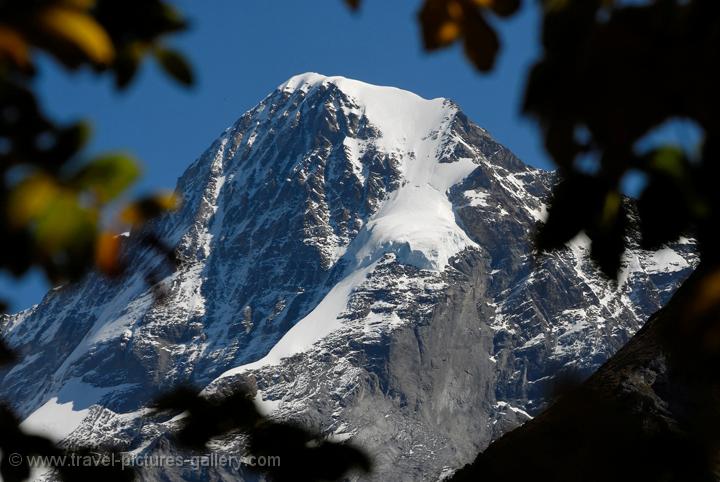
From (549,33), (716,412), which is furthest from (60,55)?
(716,412)

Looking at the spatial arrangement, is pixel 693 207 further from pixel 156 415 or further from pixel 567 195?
pixel 156 415

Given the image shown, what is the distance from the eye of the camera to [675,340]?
1.54 m

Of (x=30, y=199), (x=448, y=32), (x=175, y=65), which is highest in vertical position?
(x=175, y=65)

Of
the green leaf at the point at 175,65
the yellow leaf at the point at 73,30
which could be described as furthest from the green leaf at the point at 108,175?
the green leaf at the point at 175,65

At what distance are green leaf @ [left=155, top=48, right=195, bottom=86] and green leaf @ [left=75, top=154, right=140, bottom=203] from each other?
0.39m

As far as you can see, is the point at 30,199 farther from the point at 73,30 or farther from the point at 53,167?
the point at 73,30

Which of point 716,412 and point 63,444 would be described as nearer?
point 716,412

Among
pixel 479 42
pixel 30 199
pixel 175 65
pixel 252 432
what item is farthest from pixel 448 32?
pixel 252 432

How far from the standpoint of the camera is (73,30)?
1444mm

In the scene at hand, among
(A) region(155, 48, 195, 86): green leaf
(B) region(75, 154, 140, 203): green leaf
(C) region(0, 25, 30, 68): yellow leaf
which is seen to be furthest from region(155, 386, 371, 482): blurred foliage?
(C) region(0, 25, 30, 68): yellow leaf

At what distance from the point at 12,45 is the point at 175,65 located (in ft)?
1.91

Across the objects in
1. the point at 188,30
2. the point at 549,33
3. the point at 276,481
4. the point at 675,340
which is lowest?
the point at 675,340

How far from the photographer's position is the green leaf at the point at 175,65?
200 centimetres

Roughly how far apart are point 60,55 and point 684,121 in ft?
3.00
